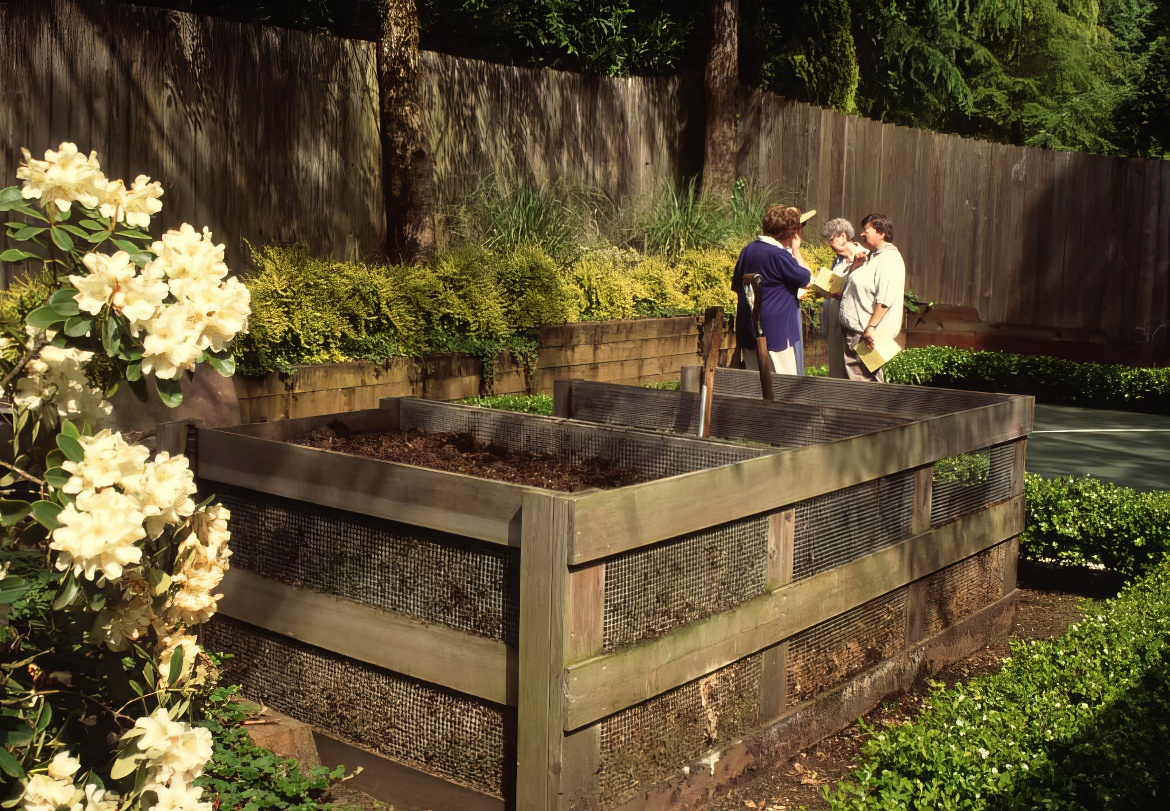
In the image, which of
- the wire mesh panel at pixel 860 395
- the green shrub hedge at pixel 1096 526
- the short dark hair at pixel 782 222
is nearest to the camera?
the wire mesh panel at pixel 860 395

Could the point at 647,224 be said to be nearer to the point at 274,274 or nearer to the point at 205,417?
the point at 274,274

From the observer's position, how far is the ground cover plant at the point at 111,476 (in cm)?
219

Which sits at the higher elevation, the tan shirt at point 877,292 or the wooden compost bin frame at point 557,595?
the tan shirt at point 877,292

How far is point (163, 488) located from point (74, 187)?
639 mm

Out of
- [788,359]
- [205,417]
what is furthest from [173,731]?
[788,359]

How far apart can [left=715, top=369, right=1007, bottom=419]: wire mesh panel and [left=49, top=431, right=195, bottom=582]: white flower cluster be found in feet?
13.8

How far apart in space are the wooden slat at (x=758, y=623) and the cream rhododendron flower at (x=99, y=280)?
1700 mm

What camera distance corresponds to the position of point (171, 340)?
231cm

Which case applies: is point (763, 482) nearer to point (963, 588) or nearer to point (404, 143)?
point (963, 588)

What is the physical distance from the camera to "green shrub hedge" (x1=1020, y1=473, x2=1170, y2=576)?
264 inches

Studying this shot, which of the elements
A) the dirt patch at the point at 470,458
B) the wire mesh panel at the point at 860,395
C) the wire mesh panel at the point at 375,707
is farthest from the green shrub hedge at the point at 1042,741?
the wire mesh panel at the point at 860,395

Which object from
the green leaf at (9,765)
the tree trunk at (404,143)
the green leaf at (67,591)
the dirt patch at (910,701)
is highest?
the tree trunk at (404,143)

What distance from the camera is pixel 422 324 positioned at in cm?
896

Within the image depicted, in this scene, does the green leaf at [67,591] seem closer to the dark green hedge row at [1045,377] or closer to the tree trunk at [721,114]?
the dark green hedge row at [1045,377]
